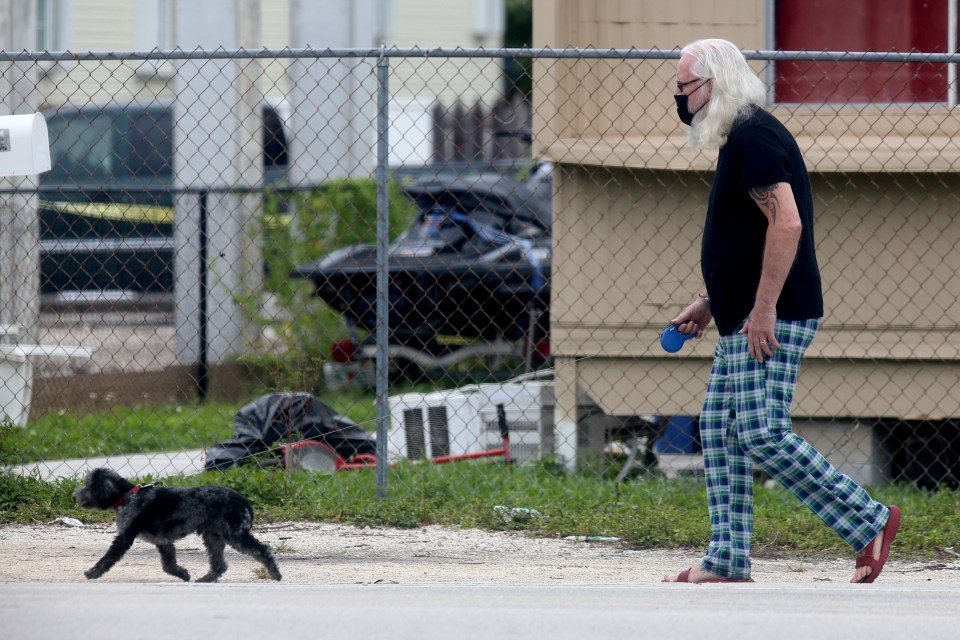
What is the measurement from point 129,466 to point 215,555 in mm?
2799

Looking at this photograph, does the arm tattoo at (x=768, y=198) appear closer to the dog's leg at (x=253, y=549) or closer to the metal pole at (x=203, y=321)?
the dog's leg at (x=253, y=549)

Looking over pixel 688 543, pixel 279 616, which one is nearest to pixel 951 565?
pixel 688 543

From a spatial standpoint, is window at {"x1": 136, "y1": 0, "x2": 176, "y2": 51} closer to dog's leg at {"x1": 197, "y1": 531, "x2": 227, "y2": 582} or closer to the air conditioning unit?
the air conditioning unit

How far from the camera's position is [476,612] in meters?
3.73

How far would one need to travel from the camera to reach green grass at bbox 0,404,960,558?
5453 mm

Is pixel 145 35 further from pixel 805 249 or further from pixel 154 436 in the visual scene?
pixel 805 249

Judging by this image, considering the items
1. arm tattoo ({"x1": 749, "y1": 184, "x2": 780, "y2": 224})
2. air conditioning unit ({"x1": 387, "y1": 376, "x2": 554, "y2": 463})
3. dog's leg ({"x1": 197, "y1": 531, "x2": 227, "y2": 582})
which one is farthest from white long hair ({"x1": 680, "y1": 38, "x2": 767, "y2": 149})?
air conditioning unit ({"x1": 387, "y1": 376, "x2": 554, "y2": 463})

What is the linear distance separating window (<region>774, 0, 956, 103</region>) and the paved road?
3.39 m

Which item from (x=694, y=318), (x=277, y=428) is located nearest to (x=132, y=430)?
(x=277, y=428)

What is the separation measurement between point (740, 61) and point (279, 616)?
7.68 feet

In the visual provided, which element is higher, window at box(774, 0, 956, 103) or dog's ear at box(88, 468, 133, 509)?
window at box(774, 0, 956, 103)

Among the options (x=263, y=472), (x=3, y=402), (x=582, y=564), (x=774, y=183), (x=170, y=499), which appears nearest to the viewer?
(x=774, y=183)

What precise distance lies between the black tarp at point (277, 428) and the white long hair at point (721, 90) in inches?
114

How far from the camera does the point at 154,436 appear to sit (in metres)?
8.03
